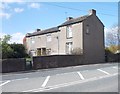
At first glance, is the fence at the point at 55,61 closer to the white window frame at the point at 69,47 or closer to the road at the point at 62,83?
the white window frame at the point at 69,47

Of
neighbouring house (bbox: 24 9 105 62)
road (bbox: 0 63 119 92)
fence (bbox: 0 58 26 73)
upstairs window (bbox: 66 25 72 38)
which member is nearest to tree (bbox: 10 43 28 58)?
neighbouring house (bbox: 24 9 105 62)

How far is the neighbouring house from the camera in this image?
4325cm

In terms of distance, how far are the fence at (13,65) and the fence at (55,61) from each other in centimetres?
192

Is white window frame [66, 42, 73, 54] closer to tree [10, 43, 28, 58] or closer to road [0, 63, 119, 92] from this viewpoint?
tree [10, 43, 28, 58]

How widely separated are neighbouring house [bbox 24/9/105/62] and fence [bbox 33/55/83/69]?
11.6 ft

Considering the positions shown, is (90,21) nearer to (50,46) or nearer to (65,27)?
(65,27)

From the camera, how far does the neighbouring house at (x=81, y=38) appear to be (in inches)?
1703

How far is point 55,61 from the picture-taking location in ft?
112

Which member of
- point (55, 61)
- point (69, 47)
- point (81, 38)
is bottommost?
point (55, 61)

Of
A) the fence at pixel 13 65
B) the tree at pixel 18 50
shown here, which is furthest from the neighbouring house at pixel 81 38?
the fence at pixel 13 65

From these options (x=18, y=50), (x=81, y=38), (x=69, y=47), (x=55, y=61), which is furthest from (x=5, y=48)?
(x=69, y=47)

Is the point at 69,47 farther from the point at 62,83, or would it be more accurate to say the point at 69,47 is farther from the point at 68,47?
the point at 62,83

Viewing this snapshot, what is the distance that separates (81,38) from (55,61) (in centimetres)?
1020

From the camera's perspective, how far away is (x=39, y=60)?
31469 millimetres
